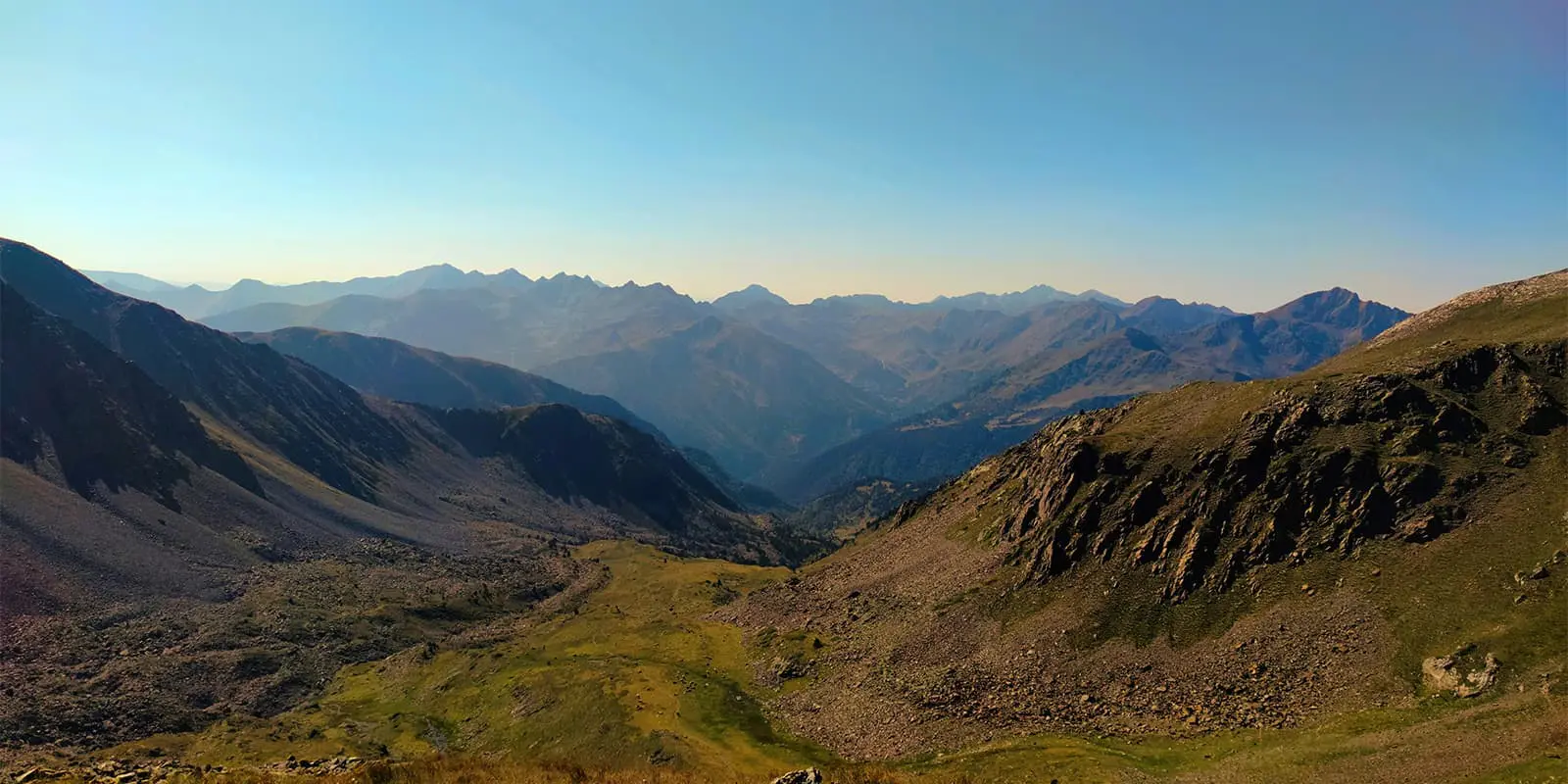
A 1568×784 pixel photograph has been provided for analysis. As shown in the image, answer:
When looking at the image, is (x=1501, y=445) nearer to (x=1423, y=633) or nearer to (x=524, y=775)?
(x=1423, y=633)

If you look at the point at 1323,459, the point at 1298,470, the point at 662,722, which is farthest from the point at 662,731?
the point at 1323,459

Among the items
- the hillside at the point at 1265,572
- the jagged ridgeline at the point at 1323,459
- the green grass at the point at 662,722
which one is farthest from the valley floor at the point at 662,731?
the jagged ridgeline at the point at 1323,459

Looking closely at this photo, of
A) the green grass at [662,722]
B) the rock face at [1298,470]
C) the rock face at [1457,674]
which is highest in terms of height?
the rock face at [1298,470]

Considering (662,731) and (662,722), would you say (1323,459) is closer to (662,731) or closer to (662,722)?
(662,731)

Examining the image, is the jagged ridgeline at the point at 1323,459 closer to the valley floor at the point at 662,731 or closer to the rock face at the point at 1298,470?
the rock face at the point at 1298,470

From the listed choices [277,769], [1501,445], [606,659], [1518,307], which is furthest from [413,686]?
[1518,307]

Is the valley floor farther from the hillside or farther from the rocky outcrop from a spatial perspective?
the rocky outcrop
